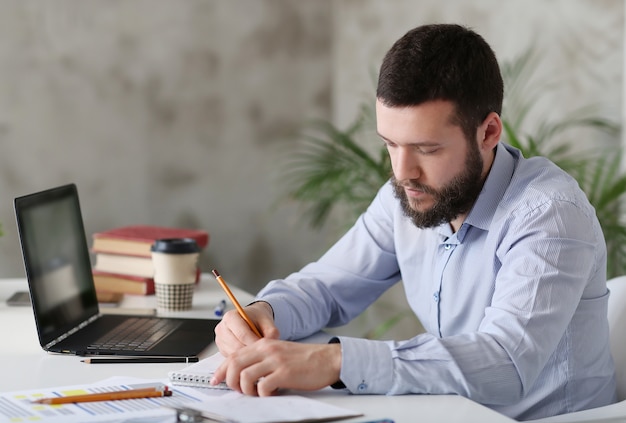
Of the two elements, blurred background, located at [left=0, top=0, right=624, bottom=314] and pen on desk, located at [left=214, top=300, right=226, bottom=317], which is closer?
pen on desk, located at [left=214, top=300, right=226, bottom=317]

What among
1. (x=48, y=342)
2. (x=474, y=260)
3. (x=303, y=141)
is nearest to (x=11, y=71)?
(x=303, y=141)

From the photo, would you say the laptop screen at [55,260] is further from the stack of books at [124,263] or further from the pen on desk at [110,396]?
the pen on desk at [110,396]

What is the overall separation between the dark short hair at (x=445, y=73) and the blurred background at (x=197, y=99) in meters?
1.54

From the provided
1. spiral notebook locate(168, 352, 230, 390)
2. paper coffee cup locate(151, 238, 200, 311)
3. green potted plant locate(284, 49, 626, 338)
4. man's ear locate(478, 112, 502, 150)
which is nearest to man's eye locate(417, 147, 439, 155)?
man's ear locate(478, 112, 502, 150)

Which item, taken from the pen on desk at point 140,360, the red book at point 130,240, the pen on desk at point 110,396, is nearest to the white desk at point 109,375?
the pen on desk at point 140,360

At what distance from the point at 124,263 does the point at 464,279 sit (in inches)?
38.1

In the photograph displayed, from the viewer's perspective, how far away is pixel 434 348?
1.34 m

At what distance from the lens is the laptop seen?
1.65 m

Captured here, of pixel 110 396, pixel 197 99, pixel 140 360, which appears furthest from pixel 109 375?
pixel 197 99

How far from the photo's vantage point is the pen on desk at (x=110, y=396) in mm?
1271

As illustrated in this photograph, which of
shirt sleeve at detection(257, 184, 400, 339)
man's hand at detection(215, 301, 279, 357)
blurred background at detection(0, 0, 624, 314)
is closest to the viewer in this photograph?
man's hand at detection(215, 301, 279, 357)

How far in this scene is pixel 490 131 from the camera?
5.28 ft

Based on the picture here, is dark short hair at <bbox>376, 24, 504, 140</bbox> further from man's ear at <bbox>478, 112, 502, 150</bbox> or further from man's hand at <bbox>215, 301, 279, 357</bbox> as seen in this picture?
man's hand at <bbox>215, 301, 279, 357</bbox>

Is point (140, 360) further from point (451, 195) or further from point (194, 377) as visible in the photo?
point (451, 195)
